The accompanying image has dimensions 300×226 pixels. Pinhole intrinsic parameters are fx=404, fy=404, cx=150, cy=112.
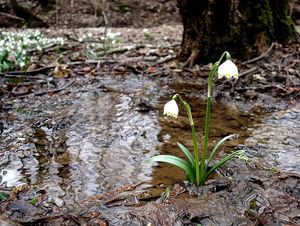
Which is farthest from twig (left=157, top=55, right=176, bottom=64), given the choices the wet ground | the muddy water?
the muddy water

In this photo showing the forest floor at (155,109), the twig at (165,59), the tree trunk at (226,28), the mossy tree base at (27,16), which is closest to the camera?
the forest floor at (155,109)

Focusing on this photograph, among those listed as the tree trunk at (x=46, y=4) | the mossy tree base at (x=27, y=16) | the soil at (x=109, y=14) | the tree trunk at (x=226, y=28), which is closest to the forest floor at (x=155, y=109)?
the tree trunk at (x=226, y=28)

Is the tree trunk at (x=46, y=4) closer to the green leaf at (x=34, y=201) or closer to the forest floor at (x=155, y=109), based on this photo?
the forest floor at (x=155, y=109)

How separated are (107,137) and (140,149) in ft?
1.09

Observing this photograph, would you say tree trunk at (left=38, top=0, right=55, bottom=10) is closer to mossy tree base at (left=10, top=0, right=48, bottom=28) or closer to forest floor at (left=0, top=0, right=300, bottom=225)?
mossy tree base at (left=10, top=0, right=48, bottom=28)

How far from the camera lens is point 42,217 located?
1816 millimetres

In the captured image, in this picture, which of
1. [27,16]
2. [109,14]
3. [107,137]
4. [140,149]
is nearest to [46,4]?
[27,16]

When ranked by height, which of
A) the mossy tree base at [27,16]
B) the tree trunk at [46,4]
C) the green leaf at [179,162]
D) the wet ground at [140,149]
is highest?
the green leaf at [179,162]

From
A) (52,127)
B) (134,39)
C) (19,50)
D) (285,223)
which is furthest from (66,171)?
(134,39)

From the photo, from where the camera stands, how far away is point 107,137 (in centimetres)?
286

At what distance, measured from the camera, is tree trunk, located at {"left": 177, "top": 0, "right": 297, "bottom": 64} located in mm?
4680

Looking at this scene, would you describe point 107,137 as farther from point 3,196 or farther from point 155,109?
point 3,196

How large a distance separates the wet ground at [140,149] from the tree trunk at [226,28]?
334 millimetres

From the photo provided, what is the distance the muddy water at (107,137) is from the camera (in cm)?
225
